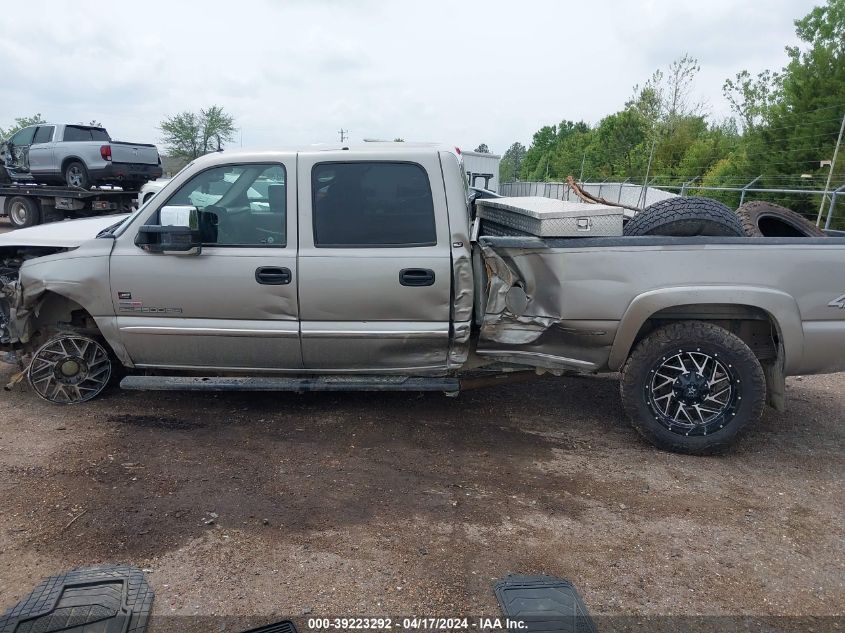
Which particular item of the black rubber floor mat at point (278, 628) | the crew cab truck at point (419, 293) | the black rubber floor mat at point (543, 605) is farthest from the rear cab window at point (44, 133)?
the black rubber floor mat at point (543, 605)

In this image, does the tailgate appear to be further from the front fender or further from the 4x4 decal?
the 4x4 decal

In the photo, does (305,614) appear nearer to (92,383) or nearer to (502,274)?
(502,274)

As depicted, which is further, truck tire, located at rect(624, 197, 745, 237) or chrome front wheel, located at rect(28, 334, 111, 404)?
chrome front wheel, located at rect(28, 334, 111, 404)

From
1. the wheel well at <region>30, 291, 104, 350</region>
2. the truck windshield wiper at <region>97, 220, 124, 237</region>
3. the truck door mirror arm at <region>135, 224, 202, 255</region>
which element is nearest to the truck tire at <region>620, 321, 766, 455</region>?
the truck door mirror arm at <region>135, 224, 202, 255</region>

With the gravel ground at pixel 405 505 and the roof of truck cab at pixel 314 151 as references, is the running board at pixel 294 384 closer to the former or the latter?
the gravel ground at pixel 405 505

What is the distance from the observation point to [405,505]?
11.4 feet

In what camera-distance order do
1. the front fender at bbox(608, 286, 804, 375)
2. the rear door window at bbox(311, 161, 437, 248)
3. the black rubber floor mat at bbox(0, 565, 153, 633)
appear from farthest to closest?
1. the rear door window at bbox(311, 161, 437, 248)
2. the front fender at bbox(608, 286, 804, 375)
3. the black rubber floor mat at bbox(0, 565, 153, 633)

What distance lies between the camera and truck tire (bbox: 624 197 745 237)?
4.05 metres

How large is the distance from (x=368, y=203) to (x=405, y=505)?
1.95 meters

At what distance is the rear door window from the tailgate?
43.8 feet

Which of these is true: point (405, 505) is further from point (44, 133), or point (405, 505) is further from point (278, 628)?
point (44, 133)

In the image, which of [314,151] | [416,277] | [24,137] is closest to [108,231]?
[314,151]

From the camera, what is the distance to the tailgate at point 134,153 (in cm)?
1526

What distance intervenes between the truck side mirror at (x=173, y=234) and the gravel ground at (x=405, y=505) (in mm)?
1277
